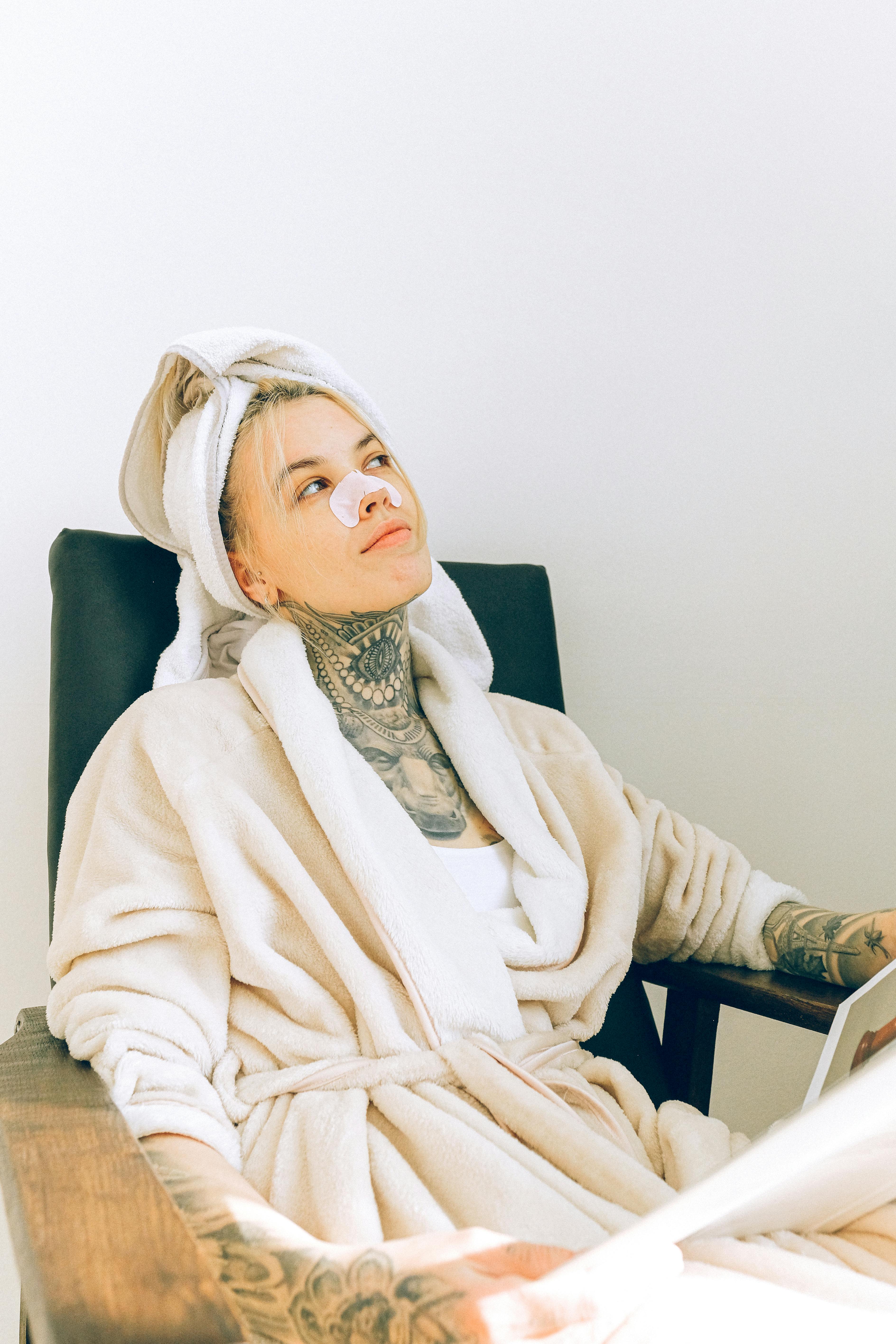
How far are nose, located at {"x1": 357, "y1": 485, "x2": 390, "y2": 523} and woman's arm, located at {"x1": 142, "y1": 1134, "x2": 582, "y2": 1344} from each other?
0.70 metres

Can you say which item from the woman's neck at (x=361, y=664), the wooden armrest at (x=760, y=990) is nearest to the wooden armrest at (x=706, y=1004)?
the wooden armrest at (x=760, y=990)

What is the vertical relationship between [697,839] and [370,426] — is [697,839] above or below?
below

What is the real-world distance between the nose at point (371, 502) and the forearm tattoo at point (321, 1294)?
27.9 inches

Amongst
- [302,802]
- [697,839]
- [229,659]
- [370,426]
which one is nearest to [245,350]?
[370,426]

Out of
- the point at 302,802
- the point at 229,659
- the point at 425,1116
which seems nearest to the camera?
the point at 425,1116

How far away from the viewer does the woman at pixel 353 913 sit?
2.31 ft

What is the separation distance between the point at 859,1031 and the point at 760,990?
24 centimetres

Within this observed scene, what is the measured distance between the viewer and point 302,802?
39.3 inches

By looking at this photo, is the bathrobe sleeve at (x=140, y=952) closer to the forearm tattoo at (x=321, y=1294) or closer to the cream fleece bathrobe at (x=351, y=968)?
the cream fleece bathrobe at (x=351, y=968)

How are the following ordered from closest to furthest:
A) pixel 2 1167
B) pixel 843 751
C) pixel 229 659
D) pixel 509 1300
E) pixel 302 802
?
pixel 509 1300
pixel 2 1167
pixel 302 802
pixel 229 659
pixel 843 751

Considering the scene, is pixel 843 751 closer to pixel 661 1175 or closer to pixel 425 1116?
pixel 661 1175

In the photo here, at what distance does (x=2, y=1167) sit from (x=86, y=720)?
55 centimetres

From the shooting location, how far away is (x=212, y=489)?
1135 mm

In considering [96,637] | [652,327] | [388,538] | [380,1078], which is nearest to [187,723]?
[96,637]
